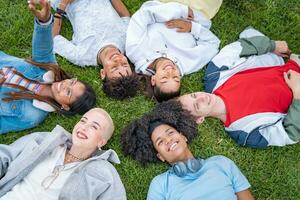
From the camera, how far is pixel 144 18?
464 centimetres

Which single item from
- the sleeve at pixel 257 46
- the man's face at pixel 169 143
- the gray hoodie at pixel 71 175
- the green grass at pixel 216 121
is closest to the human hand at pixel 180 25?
the green grass at pixel 216 121

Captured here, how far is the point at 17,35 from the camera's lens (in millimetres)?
4746

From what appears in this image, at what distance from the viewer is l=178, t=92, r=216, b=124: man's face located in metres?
4.34

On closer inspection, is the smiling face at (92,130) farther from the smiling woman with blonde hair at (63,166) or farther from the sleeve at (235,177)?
the sleeve at (235,177)

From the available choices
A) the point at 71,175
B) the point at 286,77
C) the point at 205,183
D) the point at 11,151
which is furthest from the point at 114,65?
the point at 286,77

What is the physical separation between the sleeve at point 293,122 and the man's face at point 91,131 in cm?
166

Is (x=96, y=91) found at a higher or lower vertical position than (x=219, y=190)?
higher

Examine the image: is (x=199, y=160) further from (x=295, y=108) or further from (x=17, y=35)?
(x=17, y=35)

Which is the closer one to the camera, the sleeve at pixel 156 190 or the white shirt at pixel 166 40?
the sleeve at pixel 156 190

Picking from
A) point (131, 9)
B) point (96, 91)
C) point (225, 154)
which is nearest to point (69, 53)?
point (96, 91)

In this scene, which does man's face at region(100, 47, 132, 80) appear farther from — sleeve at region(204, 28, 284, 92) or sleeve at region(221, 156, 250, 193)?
sleeve at region(221, 156, 250, 193)

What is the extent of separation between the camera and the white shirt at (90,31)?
463 cm

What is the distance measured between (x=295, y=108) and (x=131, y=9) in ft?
6.52

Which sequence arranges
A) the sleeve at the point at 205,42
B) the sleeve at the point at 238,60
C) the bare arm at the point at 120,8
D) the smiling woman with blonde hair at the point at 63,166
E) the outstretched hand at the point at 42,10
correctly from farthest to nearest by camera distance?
the bare arm at the point at 120,8 < the sleeve at the point at 205,42 < the sleeve at the point at 238,60 < the smiling woman with blonde hair at the point at 63,166 < the outstretched hand at the point at 42,10
